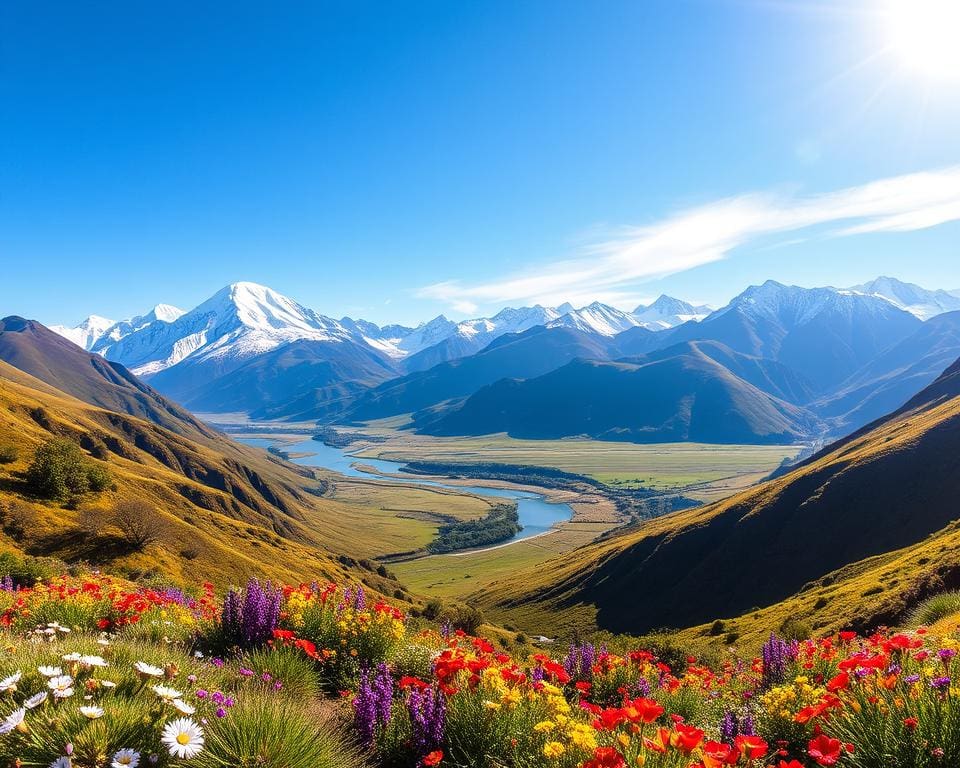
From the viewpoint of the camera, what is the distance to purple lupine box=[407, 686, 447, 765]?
6023 millimetres

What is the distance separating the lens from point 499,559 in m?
182

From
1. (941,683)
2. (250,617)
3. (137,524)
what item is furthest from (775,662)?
(137,524)

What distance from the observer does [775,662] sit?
9.42 metres

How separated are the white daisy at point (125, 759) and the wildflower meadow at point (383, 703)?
21mm

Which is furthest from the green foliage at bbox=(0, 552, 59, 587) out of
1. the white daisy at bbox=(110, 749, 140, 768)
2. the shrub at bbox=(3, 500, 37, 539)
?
the shrub at bbox=(3, 500, 37, 539)

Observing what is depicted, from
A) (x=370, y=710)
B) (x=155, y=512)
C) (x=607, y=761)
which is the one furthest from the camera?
(x=155, y=512)

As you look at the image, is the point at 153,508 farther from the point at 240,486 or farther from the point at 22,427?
the point at 240,486

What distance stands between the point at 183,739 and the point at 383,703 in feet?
9.34

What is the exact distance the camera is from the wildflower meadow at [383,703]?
15.1 feet

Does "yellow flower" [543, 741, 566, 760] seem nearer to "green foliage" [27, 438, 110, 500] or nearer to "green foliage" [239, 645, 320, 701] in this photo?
"green foliage" [239, 645, 320, 701]

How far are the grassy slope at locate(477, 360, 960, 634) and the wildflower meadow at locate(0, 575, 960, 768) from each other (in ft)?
184

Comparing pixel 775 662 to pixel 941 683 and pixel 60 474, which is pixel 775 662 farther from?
pixel 60 474

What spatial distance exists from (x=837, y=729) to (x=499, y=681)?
3.54 m

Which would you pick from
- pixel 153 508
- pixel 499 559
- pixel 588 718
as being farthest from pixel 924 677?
pixel 499 559
